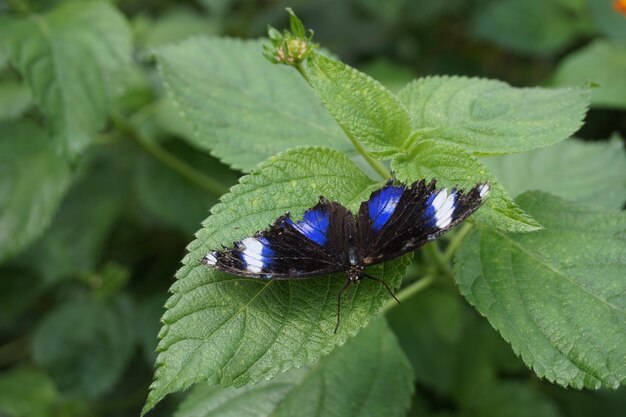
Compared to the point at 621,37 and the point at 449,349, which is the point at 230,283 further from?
the point at 621,37

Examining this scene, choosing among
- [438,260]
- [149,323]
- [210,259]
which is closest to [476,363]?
[438,260]

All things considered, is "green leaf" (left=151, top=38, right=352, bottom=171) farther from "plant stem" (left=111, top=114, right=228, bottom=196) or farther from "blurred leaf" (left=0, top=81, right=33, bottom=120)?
"blurred leaf" (left=0, top=81, right=33, bottom=120)

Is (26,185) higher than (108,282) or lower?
higher

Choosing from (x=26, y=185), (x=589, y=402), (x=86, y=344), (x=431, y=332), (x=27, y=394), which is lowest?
(x=27, y=394)

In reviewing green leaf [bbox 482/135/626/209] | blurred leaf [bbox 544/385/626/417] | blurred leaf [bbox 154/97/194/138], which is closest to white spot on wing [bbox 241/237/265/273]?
green leaf [bbox 482/135/626/209]

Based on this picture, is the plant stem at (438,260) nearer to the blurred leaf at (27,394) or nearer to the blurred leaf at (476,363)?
the blurred leaf at (476,363)

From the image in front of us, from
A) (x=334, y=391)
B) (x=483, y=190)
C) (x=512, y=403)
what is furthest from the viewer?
(x=512, y=403)

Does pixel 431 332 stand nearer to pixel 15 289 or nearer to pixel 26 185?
pixel 26 185
